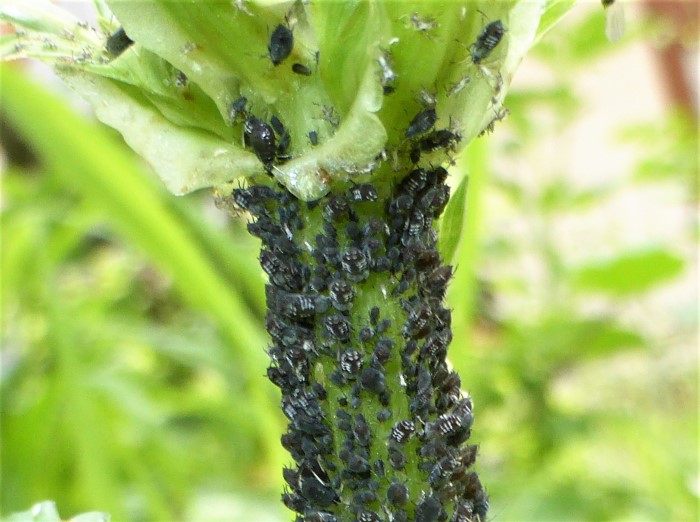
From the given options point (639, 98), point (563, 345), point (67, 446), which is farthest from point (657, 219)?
point (67, 446)

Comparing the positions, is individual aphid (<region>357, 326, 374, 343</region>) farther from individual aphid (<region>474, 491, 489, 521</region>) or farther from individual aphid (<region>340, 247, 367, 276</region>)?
individual aphid (<region>474, 491, 489, 521</region>)

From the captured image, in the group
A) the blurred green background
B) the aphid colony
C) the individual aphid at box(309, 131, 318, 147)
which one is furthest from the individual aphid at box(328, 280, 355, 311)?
the blurred green background

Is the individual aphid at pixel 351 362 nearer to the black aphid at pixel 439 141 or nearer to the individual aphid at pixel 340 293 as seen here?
the individual aphid at pixel 340 293

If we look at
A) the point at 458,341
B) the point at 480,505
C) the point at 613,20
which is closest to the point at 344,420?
the point at 480,505

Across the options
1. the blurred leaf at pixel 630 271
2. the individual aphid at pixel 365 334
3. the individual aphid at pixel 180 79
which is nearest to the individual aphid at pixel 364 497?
the individual aphid at pixel 365 334

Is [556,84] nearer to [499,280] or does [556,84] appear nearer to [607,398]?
[499,280]

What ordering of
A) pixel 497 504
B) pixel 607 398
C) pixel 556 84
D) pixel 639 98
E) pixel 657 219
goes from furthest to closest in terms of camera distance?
1. pixel 639 98
2. pixel 657 219
3. pixel 607 398
4. pixel 556 84
5. pixel 497 504

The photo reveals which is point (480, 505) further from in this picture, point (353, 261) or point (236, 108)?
point (236, 108)
